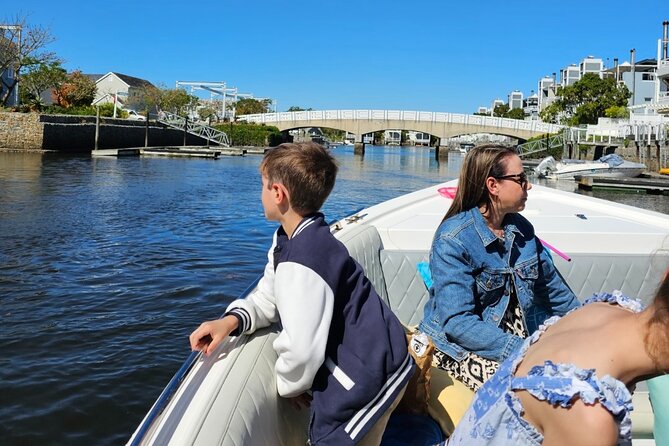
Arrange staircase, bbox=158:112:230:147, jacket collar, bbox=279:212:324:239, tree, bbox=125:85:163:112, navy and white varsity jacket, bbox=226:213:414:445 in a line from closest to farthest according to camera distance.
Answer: navy and white varsity jacket, bbox=226:213:414:445 → jacket collar, bbox=279:212:324:239 → staircase, bbox=158:112:230:147 → tree, bbox=125:85:163:112

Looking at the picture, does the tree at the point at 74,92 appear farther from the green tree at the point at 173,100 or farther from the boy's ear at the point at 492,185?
the boy's ear at the point at 492,185

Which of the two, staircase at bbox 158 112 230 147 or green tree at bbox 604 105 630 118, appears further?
staircase at bbox 158 112 230 147

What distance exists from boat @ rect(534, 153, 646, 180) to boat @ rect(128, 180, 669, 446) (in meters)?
18.3

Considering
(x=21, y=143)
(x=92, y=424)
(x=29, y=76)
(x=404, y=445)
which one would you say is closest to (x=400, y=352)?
(x=404, y=445)

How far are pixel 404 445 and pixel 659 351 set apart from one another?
970 millimetres

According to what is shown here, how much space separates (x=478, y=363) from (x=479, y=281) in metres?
0.31

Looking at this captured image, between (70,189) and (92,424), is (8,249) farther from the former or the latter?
(70,189)

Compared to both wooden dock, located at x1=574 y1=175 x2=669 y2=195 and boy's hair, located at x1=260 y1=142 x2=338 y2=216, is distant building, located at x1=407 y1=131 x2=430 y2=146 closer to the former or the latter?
wooden dock, located at x1=574 y1=175 x2=669 y2=195

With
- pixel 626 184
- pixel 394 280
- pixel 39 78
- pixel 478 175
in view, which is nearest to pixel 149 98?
pixel 39 78

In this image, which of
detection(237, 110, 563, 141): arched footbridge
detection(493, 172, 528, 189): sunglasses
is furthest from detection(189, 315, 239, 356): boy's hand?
detection(237, 110, 563, 141): arched footbridge

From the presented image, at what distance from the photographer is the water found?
11.4 feet

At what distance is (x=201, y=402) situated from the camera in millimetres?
1367

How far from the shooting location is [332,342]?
1.56 metres

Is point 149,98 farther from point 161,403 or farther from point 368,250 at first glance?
point 161,403
